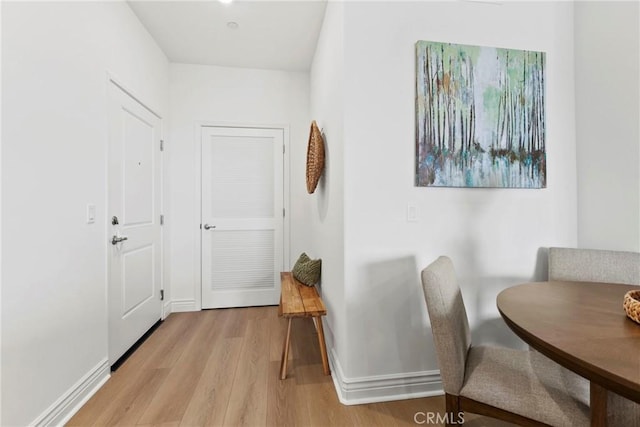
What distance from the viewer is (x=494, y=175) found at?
1735mm

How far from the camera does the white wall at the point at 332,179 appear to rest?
1667 mm

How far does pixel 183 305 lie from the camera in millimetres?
3004

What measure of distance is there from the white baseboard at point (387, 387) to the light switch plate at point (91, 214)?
5.75ft

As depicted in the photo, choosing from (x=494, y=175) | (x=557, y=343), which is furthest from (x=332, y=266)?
(x=557, y=343)

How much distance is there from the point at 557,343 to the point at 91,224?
7.48ft

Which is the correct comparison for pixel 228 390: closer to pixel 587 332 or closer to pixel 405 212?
pixel 405 212

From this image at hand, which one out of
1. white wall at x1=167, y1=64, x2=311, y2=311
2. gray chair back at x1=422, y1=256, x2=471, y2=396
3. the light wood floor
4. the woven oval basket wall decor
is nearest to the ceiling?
white wall at x1=167, y1=64, x2=311, y2=311

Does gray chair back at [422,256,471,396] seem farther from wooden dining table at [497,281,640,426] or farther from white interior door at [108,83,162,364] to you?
white interior door at [108,83,162,364]

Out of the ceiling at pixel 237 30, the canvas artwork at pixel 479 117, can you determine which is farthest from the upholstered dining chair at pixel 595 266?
the ceiling at pixel 237 30

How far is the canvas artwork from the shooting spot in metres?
1.65

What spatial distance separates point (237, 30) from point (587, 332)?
293 centimetres

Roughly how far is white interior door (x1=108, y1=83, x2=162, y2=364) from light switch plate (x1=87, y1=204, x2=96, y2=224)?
191 millimetres

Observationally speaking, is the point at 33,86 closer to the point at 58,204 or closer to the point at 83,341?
the point at 58,204

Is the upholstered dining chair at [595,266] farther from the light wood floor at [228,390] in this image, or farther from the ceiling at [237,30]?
the ceiling at [237,30]
